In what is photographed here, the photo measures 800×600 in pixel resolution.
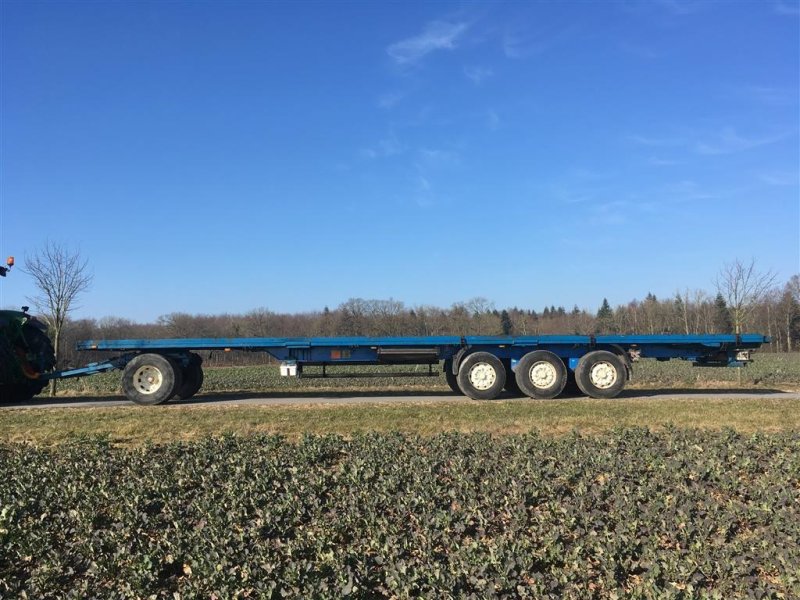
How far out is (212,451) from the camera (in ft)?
22.6

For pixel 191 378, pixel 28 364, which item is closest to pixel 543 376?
pixel 191 378

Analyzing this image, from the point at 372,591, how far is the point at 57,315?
51.2 ft

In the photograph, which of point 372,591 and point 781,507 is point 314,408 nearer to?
point 372,591

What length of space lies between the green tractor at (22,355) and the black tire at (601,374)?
37.6ft

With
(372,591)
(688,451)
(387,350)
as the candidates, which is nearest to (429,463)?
(372,591)

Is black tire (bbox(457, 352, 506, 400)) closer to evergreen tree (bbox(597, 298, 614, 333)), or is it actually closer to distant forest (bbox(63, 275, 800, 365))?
distant forest (bbox(63, 275, 800, 365))

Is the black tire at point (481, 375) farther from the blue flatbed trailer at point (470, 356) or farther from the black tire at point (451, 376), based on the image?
the black tire at point (451, 376)

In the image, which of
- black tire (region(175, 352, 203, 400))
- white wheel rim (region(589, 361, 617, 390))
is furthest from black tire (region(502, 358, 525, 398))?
black tire (region(175, 352, 203, 400))

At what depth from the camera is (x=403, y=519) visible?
5297mm

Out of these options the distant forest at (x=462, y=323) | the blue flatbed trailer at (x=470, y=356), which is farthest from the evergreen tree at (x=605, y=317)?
the blue flatbed trailer at (x=470, y=356)

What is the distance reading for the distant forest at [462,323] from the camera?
90.1ft

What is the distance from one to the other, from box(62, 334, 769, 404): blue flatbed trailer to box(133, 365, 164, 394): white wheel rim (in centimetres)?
2

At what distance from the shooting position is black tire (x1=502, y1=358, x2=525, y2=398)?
12930 mm

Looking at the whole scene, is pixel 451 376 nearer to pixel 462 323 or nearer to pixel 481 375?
pixel 481 375
